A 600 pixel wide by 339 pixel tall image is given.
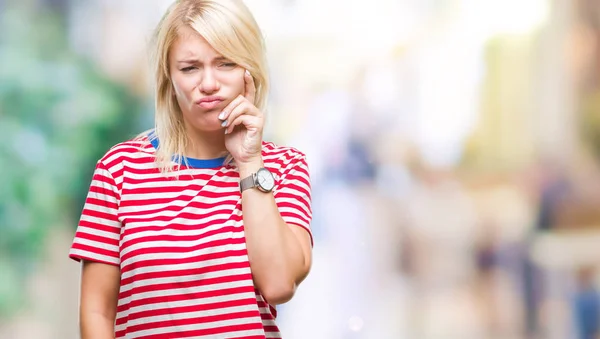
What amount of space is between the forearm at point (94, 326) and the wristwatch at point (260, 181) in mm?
259

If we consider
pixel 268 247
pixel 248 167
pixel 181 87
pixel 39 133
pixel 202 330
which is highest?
pixel 39 133

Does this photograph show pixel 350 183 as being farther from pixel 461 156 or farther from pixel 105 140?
pixel 105 140

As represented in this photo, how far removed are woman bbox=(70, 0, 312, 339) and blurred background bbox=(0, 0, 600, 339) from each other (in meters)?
1.57

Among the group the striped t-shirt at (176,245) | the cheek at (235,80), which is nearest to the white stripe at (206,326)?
the striped t-shirt at (176,245)

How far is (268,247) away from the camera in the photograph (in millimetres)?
1192

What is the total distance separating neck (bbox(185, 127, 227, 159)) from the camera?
4.26 ft

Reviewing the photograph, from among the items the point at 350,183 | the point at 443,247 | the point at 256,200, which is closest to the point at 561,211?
the point at 443,247

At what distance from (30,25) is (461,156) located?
148 centimetres

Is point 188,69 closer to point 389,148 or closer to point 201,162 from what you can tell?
point 201,162

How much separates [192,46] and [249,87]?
0.10m

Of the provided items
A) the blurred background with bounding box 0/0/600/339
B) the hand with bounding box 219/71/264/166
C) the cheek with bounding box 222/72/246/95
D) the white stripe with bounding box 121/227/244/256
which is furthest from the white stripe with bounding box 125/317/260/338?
the blurred background with bounding box 0/0/600/339

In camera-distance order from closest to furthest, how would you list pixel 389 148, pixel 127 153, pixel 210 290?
pixel 210 290, pixel 127 153, pixel 389 148

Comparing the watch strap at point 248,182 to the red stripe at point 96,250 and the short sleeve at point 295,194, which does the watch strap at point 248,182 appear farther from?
the red stripe at point 96,250

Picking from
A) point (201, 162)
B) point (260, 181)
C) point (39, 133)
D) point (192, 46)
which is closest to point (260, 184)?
point (260, 181)
